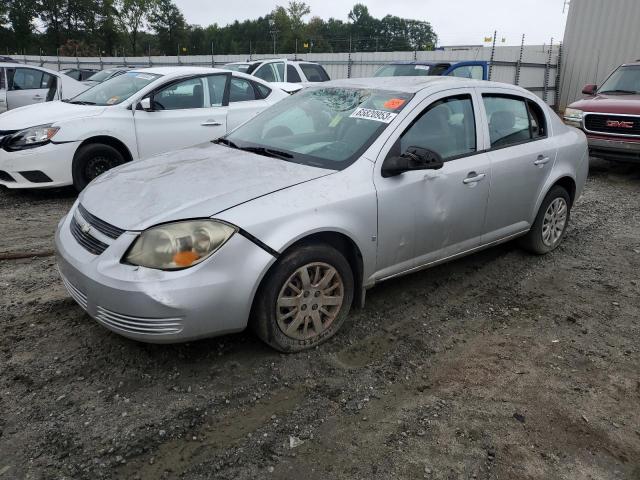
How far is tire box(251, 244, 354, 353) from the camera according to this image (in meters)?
3.03

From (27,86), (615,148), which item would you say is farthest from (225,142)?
(27,86)

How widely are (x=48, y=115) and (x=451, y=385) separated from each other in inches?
232

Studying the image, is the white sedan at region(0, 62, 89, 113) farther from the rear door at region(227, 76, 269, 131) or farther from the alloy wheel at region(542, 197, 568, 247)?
the alloy wheel at region(542, 197, 568, 247)

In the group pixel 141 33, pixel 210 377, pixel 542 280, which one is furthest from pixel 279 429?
pixel 141 33

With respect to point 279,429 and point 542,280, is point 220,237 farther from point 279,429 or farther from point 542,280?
point 542,280

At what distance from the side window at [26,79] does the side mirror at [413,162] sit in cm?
1011

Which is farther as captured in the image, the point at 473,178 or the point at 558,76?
the point at 558,76

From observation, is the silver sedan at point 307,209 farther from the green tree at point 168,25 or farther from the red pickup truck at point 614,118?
the green tree at point 168,25

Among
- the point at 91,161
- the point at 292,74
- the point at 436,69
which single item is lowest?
the point at 91,161

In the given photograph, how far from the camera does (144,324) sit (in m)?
2.78

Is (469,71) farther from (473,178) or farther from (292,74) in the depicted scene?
(473,178)

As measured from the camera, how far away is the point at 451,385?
308 cm

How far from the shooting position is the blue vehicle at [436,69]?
1148 cm

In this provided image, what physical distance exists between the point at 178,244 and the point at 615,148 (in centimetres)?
830
